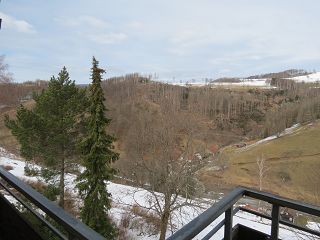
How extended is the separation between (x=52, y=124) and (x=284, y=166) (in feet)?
138

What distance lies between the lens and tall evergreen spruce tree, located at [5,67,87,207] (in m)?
16.8

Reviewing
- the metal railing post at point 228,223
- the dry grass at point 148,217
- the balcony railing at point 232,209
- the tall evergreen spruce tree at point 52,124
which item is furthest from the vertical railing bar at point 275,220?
the tall evergreen spruce tree at point 52,124

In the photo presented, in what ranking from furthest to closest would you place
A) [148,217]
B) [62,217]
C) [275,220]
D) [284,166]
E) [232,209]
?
[284,166]
[148,217]
[275,220]
[232,209]
[62,217]

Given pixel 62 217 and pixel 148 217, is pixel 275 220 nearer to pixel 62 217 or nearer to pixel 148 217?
pixel 62 217

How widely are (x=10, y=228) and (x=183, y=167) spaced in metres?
13.4

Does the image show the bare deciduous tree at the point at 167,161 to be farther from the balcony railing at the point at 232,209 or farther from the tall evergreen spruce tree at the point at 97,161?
the balcony railing at the point at 232,209

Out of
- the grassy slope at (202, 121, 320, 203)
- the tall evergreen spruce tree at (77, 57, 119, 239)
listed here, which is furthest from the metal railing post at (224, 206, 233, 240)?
the grassy slope at (202, 121, 320, 203)

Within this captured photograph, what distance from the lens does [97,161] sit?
14.6 meters

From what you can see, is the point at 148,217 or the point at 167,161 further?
the point at 148,217

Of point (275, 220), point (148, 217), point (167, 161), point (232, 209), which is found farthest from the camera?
point (148, 217)

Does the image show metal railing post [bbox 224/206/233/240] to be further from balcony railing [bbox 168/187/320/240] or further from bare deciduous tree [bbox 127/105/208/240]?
bare deciduous tree [bbox 127/105/208/240]

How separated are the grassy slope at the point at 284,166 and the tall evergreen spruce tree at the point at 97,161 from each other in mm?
20043

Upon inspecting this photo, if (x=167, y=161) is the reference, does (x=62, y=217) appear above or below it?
above

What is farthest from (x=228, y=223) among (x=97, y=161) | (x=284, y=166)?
(x=284, y=166)
